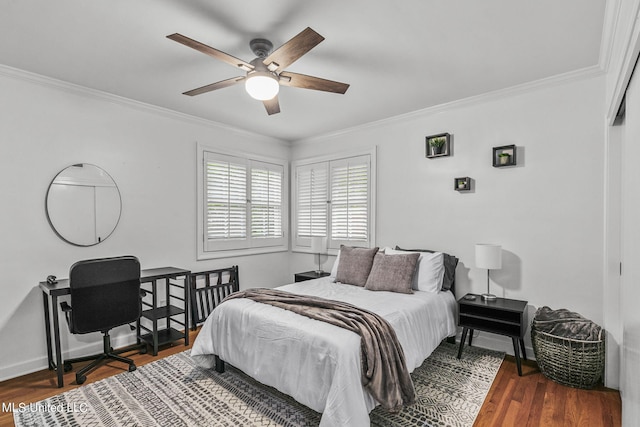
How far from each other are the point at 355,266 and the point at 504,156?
188 centimetres

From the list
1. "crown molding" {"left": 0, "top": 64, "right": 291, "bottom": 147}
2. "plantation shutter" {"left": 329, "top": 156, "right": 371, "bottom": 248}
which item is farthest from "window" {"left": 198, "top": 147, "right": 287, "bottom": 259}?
"plantation shutter" {"left": 329, "top": 156, "right": 371, "bottom": 248}

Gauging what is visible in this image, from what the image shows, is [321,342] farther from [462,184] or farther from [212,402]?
[462,184]

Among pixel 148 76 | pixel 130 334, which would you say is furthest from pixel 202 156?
pixel 130 334

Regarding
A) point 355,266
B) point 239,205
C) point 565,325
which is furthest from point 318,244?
point 565,325

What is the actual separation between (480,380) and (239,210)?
136 inches

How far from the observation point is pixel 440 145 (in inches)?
145

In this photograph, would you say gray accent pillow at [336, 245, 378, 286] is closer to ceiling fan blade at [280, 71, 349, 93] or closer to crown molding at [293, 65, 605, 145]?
crown molding at [293, 65, 605, 145]

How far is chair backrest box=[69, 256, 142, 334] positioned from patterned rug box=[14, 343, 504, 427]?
1.62 feet

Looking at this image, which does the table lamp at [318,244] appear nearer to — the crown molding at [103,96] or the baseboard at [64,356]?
the crown molding at [103,96]

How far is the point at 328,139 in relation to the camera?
492cm

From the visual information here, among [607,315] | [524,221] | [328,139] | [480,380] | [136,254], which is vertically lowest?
[480,380]

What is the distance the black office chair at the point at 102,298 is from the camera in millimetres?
2686

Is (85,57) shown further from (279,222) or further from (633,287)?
(633,287)

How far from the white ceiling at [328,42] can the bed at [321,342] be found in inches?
73.2
